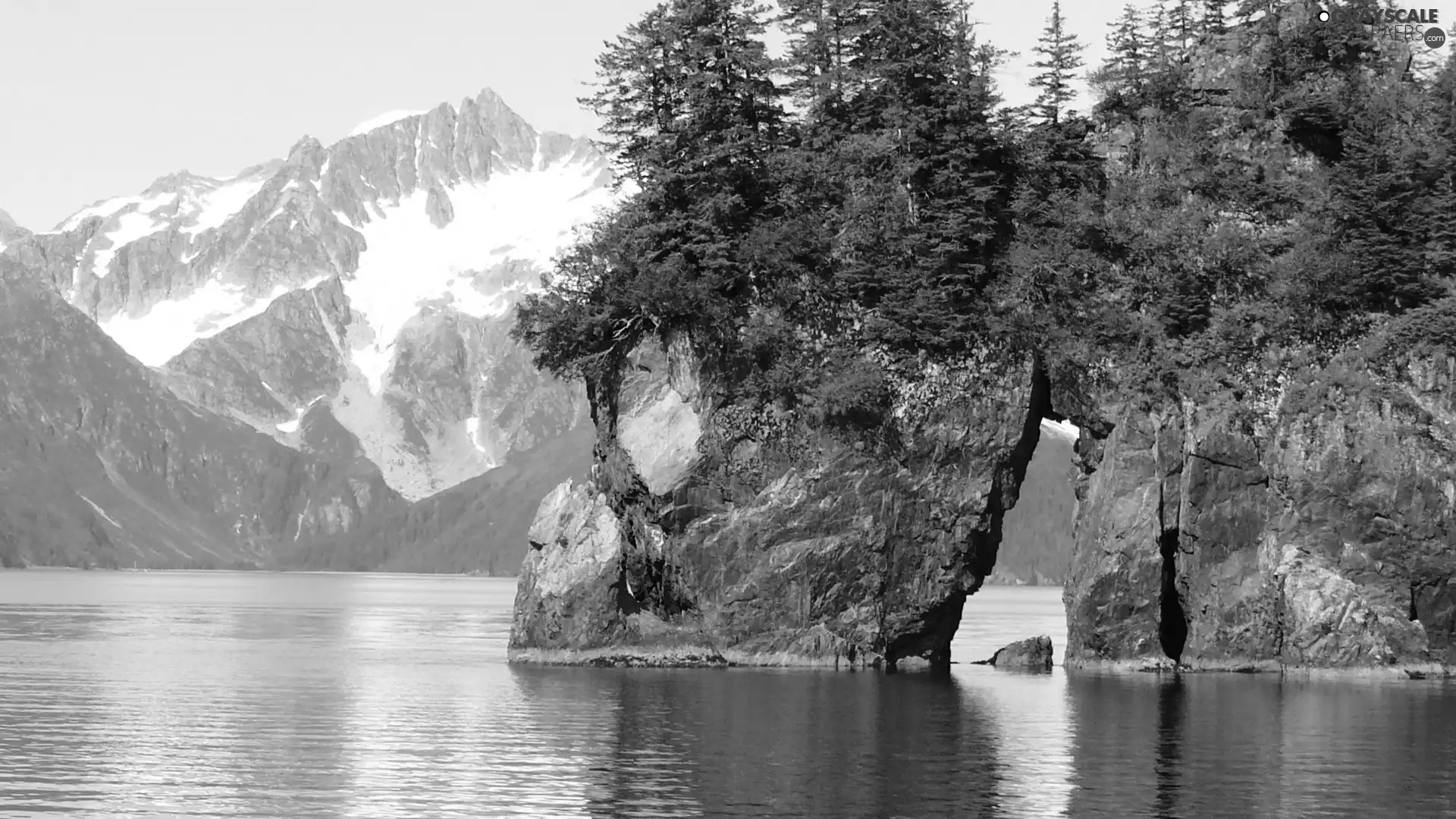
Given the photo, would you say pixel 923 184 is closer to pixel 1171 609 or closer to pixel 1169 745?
pixel 1171 609

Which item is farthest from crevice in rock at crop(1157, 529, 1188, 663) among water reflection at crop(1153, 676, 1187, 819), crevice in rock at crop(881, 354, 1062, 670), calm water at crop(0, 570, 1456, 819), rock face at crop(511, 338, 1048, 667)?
rock face at crop(511, 338, 1048, 667)

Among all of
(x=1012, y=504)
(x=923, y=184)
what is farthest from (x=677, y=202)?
(x=1012, y=504)

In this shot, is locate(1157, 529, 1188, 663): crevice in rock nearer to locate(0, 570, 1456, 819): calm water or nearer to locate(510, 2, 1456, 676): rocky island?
locate(510, 2, 1456, 676): rocky island

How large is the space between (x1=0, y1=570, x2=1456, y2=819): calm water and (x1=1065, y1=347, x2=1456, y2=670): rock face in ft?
12.5

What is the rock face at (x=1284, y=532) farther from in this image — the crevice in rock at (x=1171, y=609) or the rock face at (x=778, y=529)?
the rock face at (x=778, y=529)

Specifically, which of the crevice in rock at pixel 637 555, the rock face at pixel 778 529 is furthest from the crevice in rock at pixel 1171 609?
the crevice in rock at pixel 637 555

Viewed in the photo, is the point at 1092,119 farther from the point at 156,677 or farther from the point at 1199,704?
the point at 156,677

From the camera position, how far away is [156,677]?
88.4 meters

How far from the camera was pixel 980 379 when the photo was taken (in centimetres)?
9294

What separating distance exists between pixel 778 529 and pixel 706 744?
3158cm

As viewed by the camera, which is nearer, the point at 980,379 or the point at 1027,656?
the point at 980,379

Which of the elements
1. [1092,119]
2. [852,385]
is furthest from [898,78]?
[852,385]

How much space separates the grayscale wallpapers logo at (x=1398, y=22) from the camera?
101 m

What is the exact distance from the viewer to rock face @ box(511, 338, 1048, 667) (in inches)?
3543
